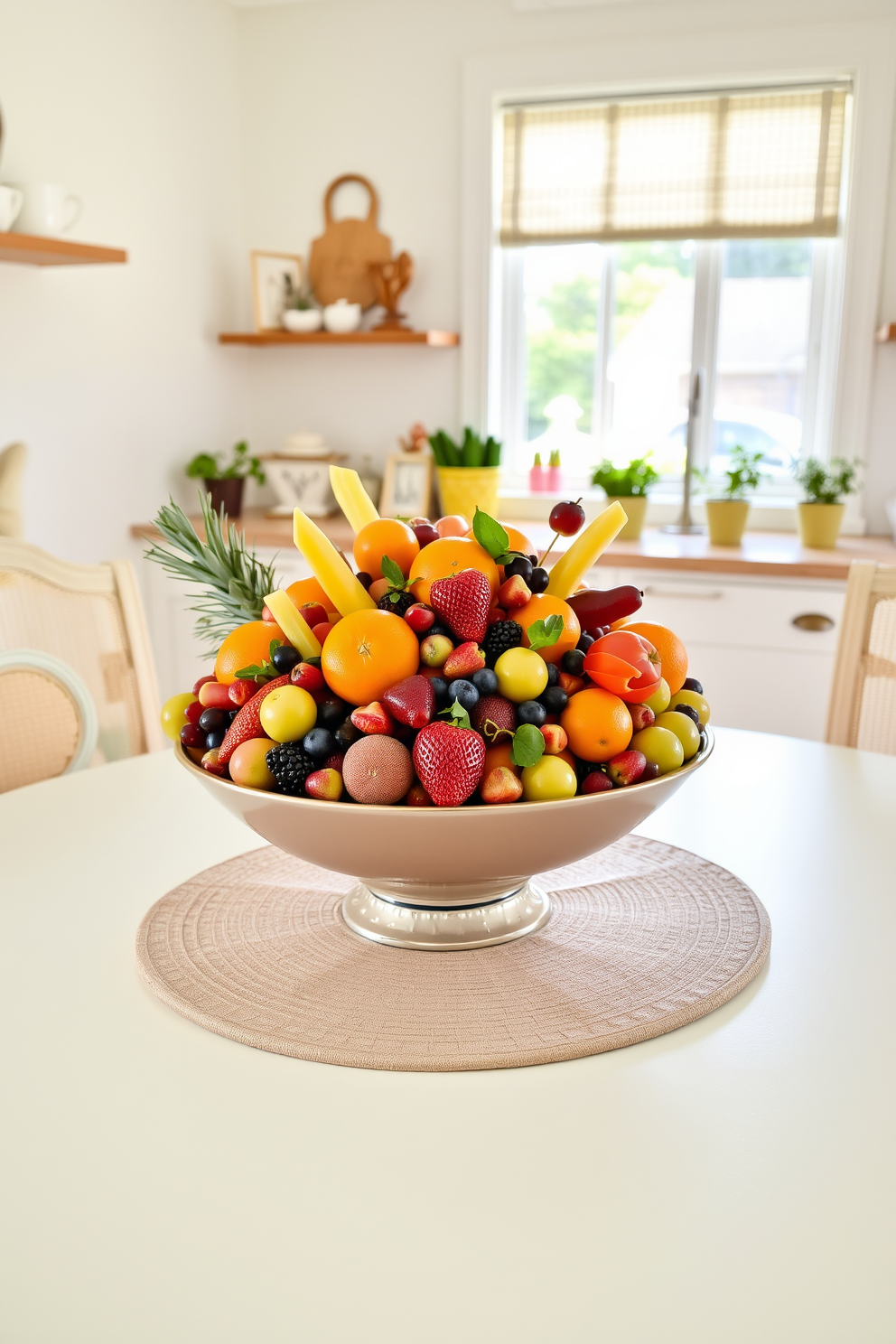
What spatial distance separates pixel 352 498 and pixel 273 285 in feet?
8.66

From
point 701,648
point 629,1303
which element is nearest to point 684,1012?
point 629,1303

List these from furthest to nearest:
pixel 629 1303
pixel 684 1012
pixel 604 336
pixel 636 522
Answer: pixel 604 336 < pixel 636 522 < pixel 684 1012 < pixel 629 1303

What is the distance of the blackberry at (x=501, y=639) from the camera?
32.4 inches

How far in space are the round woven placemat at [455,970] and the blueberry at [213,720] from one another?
168mm

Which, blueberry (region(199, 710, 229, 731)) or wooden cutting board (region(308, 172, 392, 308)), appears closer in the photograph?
blueberry (region(199, 710, 229, 731))

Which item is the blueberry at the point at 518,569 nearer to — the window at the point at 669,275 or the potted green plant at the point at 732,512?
the potted green plant at the point at 732,512

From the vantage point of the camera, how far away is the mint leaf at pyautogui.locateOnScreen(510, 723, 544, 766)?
77cm

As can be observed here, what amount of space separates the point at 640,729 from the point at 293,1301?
0.47 m

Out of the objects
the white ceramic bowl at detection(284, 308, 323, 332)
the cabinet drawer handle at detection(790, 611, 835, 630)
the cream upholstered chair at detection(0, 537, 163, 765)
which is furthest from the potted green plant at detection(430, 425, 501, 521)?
the cream upholstered chair at detection(0, 537, 163, 765)

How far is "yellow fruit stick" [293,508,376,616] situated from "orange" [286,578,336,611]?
0.04 m

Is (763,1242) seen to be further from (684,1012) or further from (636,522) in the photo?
(636,522)

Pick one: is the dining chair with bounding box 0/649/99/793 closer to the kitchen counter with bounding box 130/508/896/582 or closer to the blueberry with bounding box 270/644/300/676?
the blueberry with bounding box 270/644/300/676

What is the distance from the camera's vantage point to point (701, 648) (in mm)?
2764

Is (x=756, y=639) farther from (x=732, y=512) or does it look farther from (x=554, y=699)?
(x=554, y=699)
